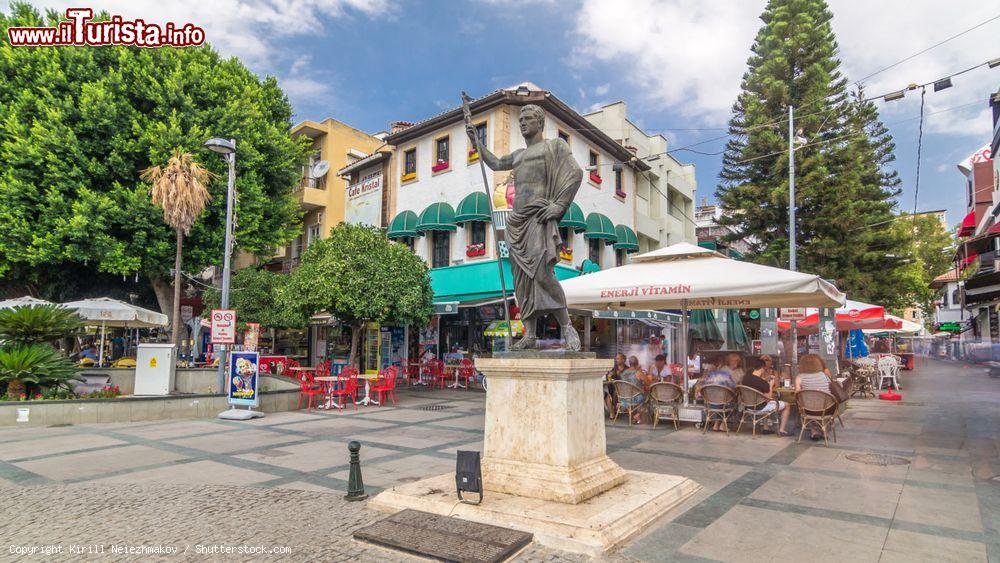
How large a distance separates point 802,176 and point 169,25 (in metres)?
23.8

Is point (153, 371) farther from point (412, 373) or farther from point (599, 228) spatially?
point (599, 228)

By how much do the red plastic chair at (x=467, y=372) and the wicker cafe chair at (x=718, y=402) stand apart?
10188 mm

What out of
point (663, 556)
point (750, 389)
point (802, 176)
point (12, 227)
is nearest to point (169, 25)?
point (12, 227)

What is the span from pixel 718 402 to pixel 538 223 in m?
5.46

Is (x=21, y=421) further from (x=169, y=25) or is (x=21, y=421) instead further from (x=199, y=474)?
(x=169, y=25)

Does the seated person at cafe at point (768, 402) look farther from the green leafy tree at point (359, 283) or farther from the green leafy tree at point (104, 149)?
the green leafy tree at point (104, 149)

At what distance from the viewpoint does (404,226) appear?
69.4 ft

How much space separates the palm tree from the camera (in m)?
16.7


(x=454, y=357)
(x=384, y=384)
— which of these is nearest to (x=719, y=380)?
(x=384, y=384)

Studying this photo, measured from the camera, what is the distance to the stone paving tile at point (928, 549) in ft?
12.7

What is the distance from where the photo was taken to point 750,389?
29.0 ft

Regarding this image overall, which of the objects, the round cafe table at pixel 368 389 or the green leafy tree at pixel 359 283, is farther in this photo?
the green leafy tree at pixel 359 283

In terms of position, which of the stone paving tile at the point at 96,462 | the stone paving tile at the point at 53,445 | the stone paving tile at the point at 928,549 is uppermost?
the stone paving tile at the point at 928,549

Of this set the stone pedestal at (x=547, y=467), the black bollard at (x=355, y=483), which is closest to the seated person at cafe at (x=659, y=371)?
the stone pedestal at (x=547, y=467)
